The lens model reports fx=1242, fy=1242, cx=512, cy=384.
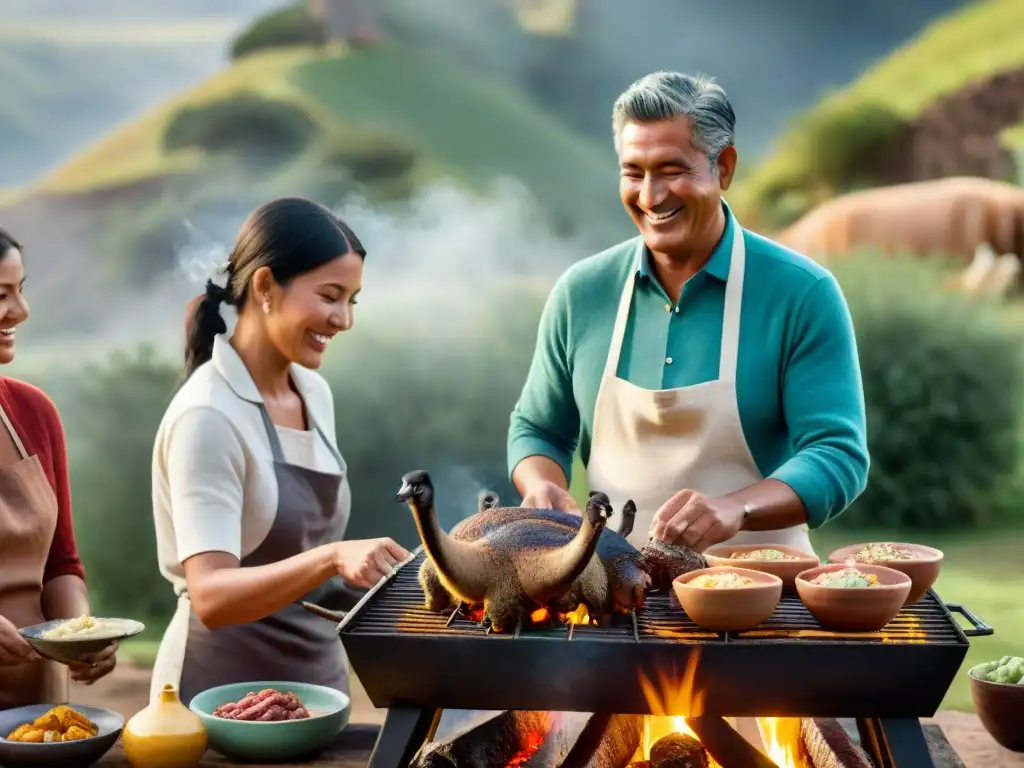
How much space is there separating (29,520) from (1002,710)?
2.79m

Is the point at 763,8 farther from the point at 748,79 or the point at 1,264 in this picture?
the point at 1,264

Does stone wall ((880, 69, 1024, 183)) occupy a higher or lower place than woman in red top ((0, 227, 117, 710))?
higher

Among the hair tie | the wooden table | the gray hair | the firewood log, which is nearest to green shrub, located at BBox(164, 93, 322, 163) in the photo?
the hair tie

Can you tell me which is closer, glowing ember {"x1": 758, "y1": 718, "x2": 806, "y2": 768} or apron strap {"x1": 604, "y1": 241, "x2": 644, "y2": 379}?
glowing ember {"x1": 758, "y1": 718, "x2": 806, "y2": 768}

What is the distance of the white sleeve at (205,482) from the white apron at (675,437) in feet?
3.84

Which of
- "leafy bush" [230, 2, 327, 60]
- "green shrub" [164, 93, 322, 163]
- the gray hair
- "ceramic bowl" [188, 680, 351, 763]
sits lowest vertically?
"ceramic bowl" [188, 680, 351, 763]

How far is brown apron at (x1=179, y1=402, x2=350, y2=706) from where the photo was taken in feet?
12.2

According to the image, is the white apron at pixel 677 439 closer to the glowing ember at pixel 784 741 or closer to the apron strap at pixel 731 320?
the apron strap at pixel 731 320

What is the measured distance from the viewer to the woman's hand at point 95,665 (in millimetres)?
3182

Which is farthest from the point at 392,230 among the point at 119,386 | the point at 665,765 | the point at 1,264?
the point at 665,765

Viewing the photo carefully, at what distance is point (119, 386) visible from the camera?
30.1 feet

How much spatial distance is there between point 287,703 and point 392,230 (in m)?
8.71

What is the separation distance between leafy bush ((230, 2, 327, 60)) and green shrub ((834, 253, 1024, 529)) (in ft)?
22.7

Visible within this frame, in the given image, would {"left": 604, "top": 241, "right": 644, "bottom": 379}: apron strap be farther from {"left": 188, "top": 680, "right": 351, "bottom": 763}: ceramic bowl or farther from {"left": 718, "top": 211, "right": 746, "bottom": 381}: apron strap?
{"left": 188, "top": 680, "right": 351, "bottom": 763}: ceramic bowl
